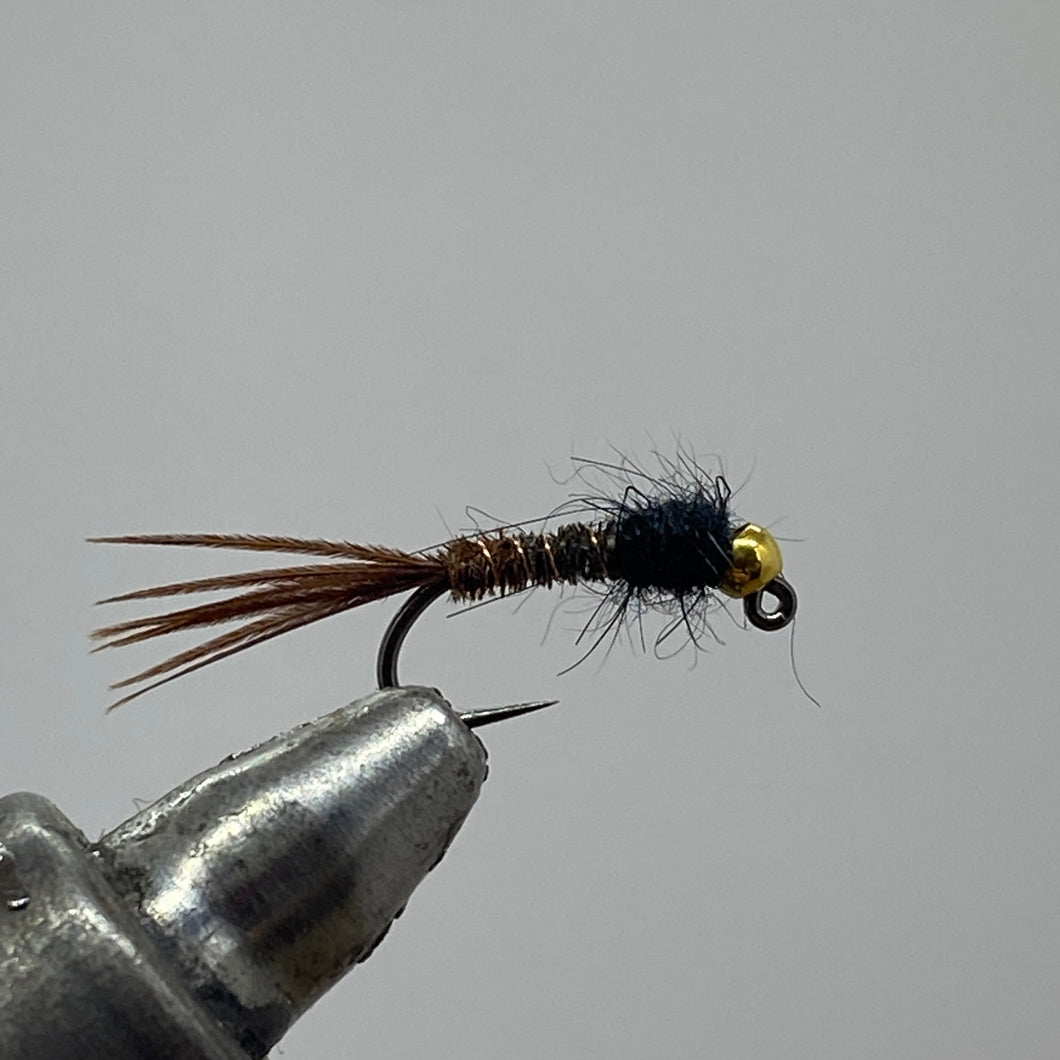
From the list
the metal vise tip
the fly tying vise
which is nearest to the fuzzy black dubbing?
the fly tying vise

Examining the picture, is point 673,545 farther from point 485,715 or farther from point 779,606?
point 485,715

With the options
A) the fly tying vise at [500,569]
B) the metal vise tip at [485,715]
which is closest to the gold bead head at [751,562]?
the fly tying vise at [500,569]

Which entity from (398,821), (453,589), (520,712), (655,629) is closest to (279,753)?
(398,821)

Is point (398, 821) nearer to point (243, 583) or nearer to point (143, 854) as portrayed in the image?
point (143, 854)

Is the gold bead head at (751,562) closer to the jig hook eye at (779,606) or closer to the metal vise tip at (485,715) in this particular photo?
the jig hook eye at (779,606)

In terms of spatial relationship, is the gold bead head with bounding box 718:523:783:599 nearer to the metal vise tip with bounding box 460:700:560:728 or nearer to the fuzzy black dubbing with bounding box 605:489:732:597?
the fuzzy black dubbing with bounding box 605:489:732:597

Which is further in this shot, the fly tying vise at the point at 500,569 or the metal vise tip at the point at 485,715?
the fly tying vise at the point at 500,569
